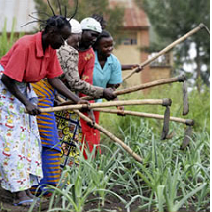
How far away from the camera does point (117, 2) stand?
1352 cm

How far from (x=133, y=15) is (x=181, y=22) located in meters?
1.83

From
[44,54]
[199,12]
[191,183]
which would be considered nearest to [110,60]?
[44,54]

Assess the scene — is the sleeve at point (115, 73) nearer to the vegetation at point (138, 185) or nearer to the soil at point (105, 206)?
the vegetation at point (138, 185)

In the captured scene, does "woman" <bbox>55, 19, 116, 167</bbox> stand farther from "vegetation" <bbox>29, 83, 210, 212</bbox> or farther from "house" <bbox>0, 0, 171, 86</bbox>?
"house" <bbox>0, 0, 171, 86</bbox>

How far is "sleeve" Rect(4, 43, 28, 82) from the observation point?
10.6ft

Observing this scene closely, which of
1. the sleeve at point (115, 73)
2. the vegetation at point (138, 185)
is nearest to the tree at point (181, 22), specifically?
the sleeve at point (115, 73)

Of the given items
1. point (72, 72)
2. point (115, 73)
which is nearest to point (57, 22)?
point (72, 72)

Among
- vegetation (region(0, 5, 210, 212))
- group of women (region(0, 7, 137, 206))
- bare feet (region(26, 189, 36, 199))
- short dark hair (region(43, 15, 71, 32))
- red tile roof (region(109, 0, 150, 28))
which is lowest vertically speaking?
bare feet (region(26, 189, 36, 199))

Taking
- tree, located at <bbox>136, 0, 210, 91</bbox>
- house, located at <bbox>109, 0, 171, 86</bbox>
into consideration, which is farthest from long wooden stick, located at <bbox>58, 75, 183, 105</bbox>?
tree, located at <bbox>136, 0, 210, 91</bbox>

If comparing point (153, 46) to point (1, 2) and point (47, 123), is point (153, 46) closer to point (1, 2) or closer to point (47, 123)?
point (1, 2)

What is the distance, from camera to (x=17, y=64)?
3.25 m

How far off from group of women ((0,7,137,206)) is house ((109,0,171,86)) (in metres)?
8.09

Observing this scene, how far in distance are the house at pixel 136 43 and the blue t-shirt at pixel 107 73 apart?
7.22 meters

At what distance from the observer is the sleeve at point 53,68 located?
11.8ft
